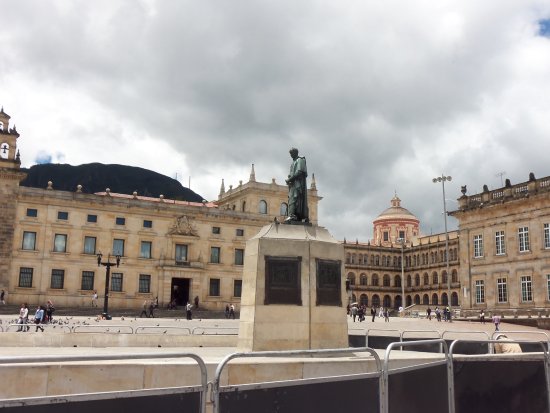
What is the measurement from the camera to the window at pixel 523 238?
44.2 metres

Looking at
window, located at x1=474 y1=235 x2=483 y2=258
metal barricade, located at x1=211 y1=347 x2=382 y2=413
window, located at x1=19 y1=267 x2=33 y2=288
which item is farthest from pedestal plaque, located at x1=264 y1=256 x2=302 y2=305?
window, located at x1=19 y1=267 x2=33 y2=288

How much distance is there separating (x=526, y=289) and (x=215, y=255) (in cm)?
→ 3094

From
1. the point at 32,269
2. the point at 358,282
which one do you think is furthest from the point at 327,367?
the point at 358,282

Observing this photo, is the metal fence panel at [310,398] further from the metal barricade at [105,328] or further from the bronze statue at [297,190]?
the metal barricade at [105,328]

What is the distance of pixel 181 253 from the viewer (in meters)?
57.1

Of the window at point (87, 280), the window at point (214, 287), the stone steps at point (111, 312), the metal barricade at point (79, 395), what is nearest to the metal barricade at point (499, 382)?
the metal barricade at point (79, 395)

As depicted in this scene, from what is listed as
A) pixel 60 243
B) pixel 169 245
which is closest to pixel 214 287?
pixel 169 245

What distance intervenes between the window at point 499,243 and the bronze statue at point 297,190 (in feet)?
126

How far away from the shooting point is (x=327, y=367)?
8.27 m

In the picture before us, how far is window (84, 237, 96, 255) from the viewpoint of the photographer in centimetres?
5291

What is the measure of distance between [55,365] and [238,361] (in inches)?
92.2

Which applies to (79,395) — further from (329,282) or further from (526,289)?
(526,289)

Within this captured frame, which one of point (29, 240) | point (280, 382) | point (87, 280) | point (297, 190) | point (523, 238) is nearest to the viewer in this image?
point (280, 382)

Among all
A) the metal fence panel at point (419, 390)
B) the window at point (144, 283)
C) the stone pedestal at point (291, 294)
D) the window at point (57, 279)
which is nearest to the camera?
the metal fence panel at point (419, 390)
